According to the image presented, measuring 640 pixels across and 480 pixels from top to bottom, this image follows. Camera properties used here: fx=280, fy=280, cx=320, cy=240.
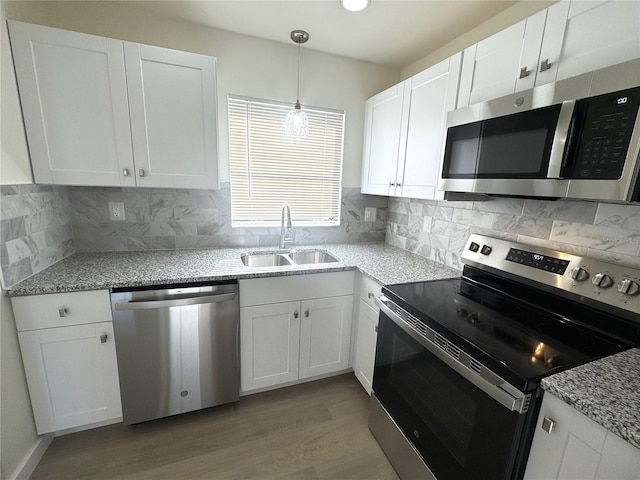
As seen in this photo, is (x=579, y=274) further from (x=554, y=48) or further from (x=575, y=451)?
(x=554, y=48)

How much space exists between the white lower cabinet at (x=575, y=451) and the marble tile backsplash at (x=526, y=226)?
0.73m

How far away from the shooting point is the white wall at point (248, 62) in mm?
1712

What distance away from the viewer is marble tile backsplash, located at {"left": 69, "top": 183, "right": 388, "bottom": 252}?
6.34 feet

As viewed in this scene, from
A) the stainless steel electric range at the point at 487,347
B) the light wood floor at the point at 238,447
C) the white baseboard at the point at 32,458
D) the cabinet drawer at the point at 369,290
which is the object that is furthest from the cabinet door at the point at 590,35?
the white baseboard at the point at 32,458

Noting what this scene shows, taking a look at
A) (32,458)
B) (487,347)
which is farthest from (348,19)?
(32,458)

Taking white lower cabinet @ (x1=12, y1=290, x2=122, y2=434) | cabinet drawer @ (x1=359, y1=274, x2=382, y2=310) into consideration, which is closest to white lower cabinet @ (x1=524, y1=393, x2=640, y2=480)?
cabinet drawer @ (x1=359, y1=274, x2=382, y2=310)

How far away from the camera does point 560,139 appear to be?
1001 millimetres

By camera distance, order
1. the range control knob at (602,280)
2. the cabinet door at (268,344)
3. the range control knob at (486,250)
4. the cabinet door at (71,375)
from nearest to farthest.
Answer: the range control knob at (602,280)
the cabinet door at (71,375)
the range control knob at (486,250)
the cabinet door at (268,344)

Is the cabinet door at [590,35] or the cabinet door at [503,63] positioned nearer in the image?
the cabinet door at [590,35]

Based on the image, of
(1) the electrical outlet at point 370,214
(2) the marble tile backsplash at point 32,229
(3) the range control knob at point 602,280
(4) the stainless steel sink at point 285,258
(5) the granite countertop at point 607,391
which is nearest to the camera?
(5) the granite countertop at point 607,391

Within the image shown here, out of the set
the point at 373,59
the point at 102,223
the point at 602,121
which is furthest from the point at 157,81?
the point at 602,121

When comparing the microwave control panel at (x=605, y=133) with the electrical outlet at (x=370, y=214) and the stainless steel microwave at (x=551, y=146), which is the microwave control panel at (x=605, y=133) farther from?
the electrical outlet at (x=370, y=214)

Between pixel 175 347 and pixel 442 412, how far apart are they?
4.68ft

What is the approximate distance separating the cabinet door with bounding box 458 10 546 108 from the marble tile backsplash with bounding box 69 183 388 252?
1.52m
